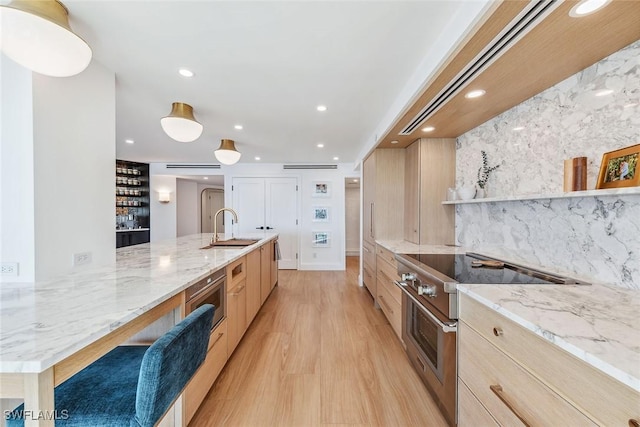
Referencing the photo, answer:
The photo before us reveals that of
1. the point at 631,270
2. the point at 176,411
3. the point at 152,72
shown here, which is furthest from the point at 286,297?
the point at 631,270

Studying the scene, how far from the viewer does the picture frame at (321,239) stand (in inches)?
227

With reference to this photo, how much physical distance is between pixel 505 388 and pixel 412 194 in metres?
2.25

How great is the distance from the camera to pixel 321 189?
18.9 feet

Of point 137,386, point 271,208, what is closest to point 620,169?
point 137,386

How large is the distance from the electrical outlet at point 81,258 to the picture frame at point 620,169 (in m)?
3.24

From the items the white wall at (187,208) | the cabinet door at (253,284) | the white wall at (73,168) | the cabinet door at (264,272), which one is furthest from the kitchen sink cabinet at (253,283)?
the white wall at (187,208)

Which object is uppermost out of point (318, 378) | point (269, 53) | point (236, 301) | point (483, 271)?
point (269, 53)

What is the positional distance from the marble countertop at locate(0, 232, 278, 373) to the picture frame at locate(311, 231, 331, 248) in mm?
4012

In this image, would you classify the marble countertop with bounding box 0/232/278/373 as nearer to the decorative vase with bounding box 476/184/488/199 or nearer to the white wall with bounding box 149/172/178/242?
the decorative vase with bounding box 476/184/488/199

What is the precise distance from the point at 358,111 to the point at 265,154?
264 centimetres

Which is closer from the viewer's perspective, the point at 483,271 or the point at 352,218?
the point at 483,271

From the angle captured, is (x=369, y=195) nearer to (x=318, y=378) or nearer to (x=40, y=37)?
(x=318, y=378)

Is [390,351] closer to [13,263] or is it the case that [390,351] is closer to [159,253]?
[159,253]

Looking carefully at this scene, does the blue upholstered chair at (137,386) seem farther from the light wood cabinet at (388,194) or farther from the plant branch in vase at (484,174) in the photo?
the light wood cabinet at (388,194)
